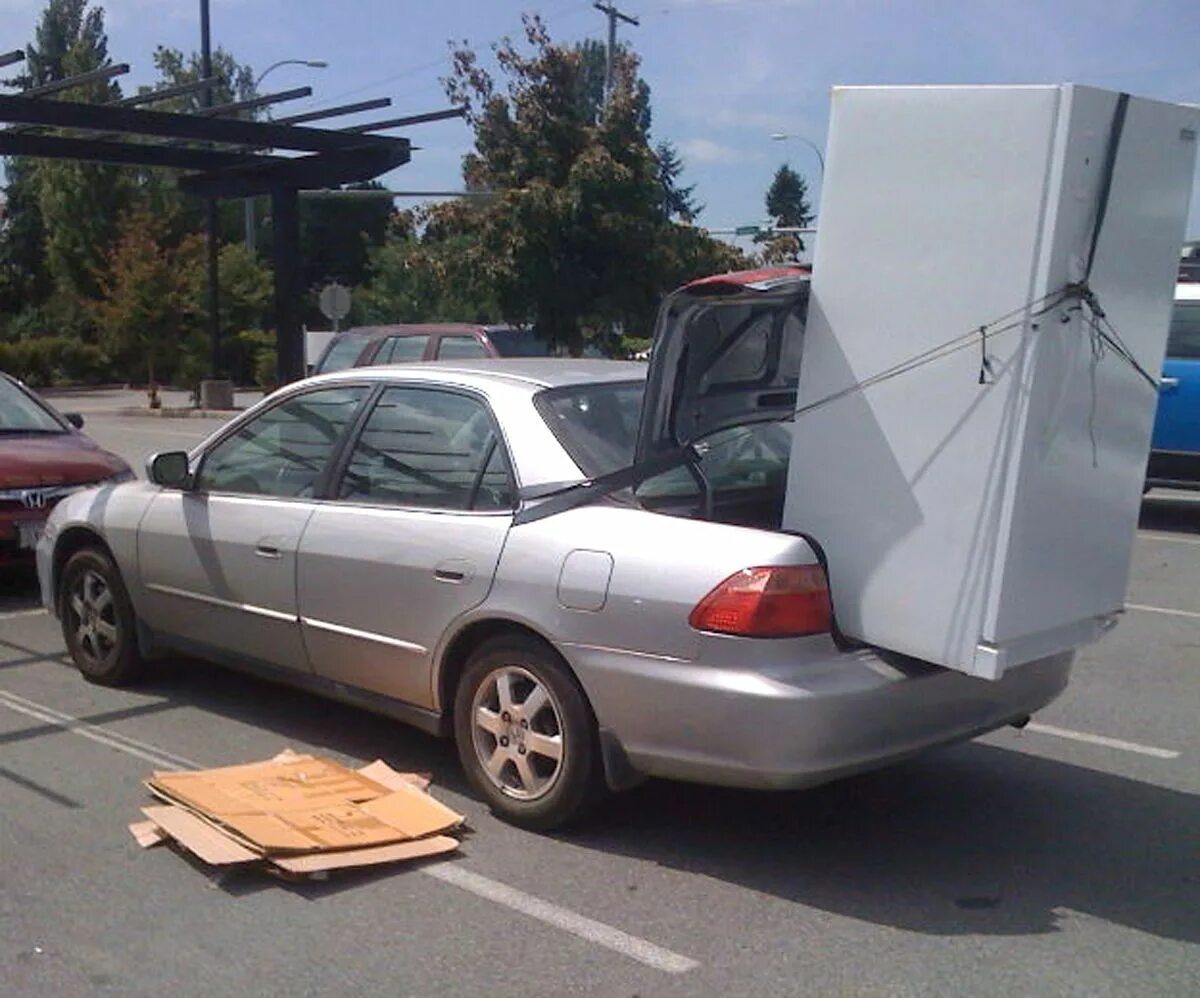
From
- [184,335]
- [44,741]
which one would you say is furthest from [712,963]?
[184,335]

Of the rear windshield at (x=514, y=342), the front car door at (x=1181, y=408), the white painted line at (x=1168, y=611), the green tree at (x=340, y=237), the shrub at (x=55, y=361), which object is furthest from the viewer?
the green tree at (x=340, y=237)

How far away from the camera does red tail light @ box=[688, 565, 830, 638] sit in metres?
4.56

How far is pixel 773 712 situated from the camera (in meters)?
4.50

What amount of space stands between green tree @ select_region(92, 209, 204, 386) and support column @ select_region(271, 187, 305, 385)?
19784 mm

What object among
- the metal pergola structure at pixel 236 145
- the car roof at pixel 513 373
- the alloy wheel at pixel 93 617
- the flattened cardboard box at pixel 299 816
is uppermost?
the metal pergola structure at pixel 236 145

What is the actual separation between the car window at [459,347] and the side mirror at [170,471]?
9754 millimetres

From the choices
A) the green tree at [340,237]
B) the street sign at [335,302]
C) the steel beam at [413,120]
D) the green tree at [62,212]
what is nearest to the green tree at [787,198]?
the green tree at [340,237]

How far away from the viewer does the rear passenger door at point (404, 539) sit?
5.37m

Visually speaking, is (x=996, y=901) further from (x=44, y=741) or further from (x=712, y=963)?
(x=44, y=741)

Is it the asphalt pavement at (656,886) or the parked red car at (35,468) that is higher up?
the parked red car at (35,468)

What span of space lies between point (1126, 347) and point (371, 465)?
277 centimetres

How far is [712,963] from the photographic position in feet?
13.9

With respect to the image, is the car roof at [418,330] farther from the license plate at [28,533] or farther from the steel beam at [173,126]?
the license plate at [28,533]

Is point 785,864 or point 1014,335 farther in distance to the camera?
point 785,864
